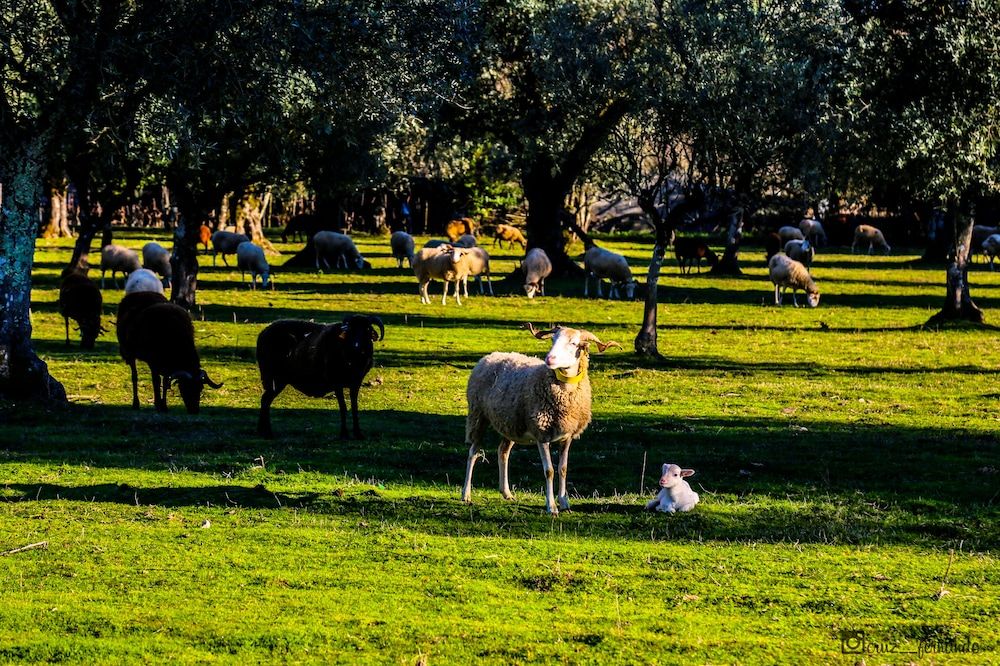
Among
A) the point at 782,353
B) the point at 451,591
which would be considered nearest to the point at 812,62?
the point at 782,353

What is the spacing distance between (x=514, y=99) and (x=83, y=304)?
2110 cm

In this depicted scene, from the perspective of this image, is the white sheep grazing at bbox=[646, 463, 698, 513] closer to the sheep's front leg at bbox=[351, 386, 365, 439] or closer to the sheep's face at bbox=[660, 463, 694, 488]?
the sheep's face at bbox=[660, 463, 694, 488]

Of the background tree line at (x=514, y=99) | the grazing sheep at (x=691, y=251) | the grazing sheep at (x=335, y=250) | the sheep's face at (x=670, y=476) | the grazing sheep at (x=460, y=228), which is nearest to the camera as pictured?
the sheep's face at (x=670, y=476)

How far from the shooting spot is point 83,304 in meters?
30.4

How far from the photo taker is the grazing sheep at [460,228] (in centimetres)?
8161

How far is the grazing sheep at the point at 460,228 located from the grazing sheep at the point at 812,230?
22.0 m

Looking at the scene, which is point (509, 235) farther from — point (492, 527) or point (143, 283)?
point (492, 527)

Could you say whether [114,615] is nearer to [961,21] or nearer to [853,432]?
[853,432]

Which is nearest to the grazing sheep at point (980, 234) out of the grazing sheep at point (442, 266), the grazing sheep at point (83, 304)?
the grazing sheep at point (442, 266)

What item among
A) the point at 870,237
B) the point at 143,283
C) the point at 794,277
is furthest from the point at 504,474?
the point at 870,237

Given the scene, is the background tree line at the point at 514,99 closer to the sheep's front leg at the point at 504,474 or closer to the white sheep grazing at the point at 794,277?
the white sheep grazing at the point at 794,277

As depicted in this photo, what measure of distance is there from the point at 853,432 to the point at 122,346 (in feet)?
42.2

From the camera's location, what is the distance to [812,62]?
30406 mm

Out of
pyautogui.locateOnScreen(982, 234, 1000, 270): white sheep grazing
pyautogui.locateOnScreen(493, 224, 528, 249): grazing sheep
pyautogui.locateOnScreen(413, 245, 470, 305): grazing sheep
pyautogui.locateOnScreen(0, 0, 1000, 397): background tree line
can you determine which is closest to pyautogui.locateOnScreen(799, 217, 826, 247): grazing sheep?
pyautogui.locateOnScreen(982, 234, 1000, 270): white sheep grazing
